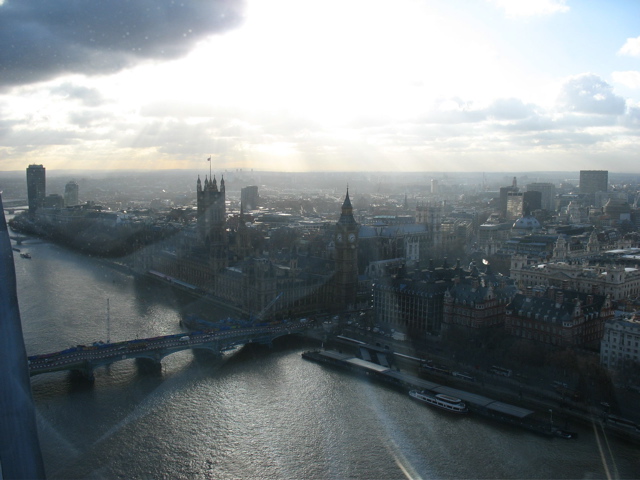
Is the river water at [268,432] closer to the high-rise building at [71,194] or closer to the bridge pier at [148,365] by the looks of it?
the bridge pier at [148,365]

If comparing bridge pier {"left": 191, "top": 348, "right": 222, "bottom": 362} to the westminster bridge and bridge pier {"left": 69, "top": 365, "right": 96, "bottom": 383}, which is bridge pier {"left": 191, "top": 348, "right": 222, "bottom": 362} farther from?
bridge pier {"left": 69, "top": 365, "right": 96, "bottom": 383}

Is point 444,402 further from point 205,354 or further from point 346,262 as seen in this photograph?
point 346,262

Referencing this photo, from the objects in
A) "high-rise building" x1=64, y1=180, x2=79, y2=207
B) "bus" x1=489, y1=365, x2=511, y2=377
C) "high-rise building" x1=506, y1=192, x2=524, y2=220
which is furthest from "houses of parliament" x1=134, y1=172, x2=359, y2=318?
"high-rise building" x1=64, y1=180, x2=79, y2=207

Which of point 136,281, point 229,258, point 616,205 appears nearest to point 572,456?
point 229,258

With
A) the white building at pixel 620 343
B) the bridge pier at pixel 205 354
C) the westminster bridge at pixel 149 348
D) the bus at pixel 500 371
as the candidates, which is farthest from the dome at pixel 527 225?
the bridge pier at pixel 205 354

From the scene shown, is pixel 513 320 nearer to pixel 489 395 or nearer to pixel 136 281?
pixel 489 395

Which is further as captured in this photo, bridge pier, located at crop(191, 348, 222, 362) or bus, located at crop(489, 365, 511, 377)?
bridge pier, located at crop(191, 348, 222, 362)

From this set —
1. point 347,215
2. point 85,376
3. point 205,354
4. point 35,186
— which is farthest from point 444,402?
point 35,186
